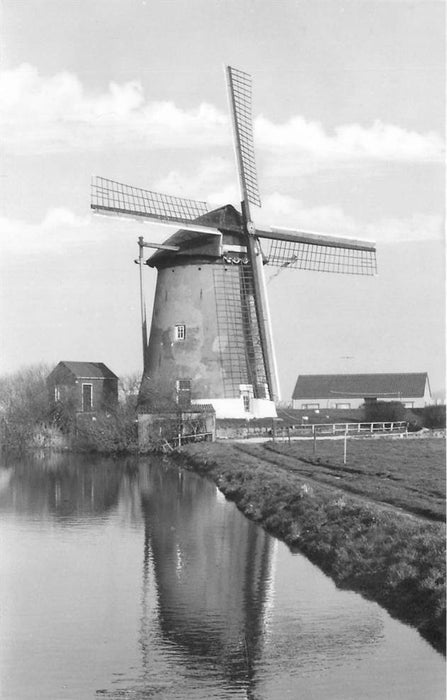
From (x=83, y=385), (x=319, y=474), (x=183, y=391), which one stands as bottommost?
(x=319, y=474)

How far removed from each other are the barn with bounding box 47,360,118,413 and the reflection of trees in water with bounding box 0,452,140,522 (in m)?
9.99

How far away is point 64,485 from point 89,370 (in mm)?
26373

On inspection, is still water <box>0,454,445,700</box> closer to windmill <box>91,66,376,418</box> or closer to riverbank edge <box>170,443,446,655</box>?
riverbank edge <box>170,443,446,655</box>

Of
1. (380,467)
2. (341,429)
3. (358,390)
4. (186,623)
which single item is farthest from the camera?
(358,390)

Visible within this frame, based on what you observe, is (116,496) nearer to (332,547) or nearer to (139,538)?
(139,538)

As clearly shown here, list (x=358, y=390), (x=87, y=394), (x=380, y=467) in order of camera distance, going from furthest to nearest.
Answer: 1. (x=358, y=390)
2. (x=87, y=394)
3. (x=380, y=467)

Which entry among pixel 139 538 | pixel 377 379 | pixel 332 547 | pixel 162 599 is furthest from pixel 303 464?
pixel 377 379

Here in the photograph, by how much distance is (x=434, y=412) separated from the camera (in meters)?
47.4

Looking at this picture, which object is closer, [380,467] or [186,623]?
[186,623]

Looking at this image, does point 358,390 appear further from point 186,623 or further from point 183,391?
point 186,623

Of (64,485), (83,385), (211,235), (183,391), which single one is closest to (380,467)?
(64,485)

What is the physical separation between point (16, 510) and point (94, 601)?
31.4 feet

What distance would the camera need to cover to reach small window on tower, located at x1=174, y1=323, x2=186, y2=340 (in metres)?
37.7

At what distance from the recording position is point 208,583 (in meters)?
12.1
